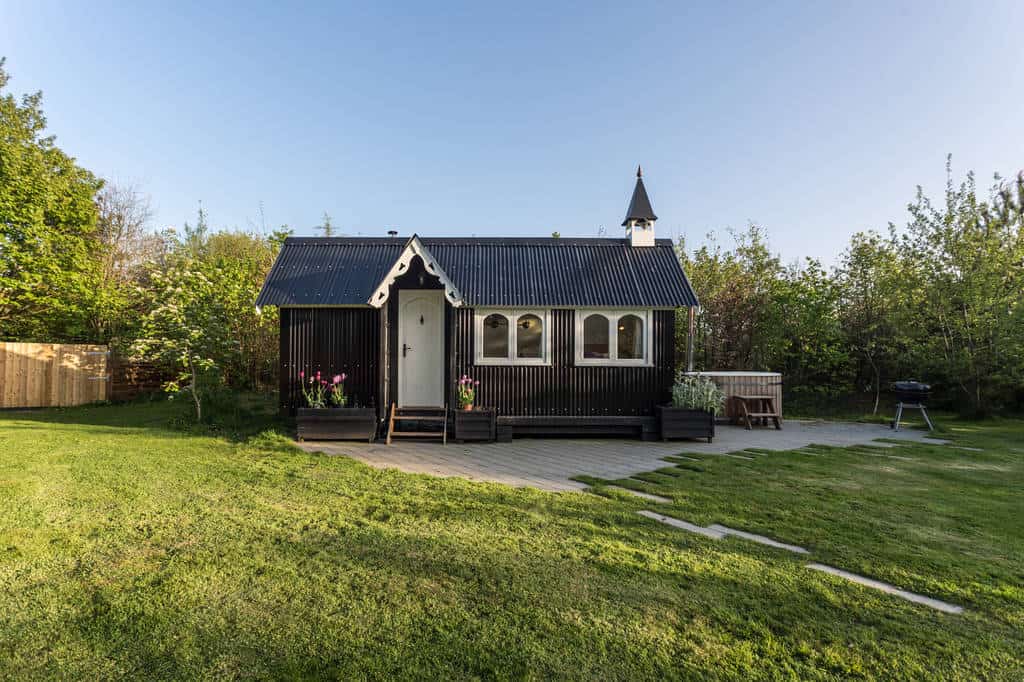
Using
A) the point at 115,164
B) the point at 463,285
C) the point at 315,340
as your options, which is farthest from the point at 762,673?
the point at 115,164

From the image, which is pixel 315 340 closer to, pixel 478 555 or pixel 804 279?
pixel 478 555

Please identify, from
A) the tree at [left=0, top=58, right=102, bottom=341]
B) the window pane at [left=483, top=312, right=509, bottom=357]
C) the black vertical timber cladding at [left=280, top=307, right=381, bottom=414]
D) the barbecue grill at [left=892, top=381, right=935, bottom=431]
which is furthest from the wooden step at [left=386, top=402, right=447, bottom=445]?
the tree at [left=0, top=58, right=102, bottom=341]

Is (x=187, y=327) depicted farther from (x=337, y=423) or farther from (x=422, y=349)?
(x=422, y=349)

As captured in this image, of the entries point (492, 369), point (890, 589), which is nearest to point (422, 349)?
point (492, 369)

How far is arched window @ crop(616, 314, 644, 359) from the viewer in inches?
394

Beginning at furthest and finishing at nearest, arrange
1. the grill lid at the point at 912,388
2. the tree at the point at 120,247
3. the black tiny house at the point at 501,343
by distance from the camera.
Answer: the tree at the point at 120,247, the grill lid at the point at 912,388, the black tiny house at the point at 501,343

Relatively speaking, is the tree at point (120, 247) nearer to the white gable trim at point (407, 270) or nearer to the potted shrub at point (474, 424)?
the white gable trim at point (407, 270)

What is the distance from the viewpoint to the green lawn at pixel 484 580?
2289 millimetres

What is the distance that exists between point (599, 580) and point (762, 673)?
3.48 ft

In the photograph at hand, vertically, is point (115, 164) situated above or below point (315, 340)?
above

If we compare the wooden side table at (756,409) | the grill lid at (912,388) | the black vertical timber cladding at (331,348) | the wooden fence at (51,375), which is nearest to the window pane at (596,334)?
the wooden side table at (756,409)

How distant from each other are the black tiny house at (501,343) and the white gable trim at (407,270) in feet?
0.59

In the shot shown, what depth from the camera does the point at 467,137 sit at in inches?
618

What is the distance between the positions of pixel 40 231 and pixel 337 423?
1229 centimetres
